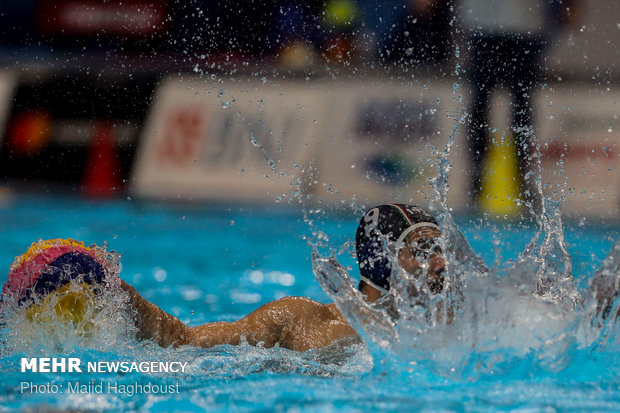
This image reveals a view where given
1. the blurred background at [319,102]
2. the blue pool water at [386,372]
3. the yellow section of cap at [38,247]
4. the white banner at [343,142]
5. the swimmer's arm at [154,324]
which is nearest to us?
the blue pool water at [386,372]

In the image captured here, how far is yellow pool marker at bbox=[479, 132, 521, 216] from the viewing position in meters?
7.35

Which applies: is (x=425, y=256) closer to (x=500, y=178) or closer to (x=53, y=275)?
(x=53, y=275)

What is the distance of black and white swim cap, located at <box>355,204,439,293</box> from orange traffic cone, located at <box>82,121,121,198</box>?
5610 millimetres

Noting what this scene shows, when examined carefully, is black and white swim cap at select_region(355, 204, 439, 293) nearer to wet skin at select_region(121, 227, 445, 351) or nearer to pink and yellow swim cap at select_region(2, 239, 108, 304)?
wet skin at select_region(121, 227, 445, 351)

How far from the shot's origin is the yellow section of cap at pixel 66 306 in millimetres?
2252

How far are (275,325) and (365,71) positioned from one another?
5.20 meters

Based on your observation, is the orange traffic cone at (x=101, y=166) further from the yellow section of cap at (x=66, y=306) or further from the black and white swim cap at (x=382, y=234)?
the yellow section of cap at (x=66, y=306)

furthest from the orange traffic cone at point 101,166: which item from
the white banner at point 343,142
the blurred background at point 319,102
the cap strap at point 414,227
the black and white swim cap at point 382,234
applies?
the cap strap at point 414,227

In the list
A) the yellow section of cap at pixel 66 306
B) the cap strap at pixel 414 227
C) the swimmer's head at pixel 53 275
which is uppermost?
the cap strap at pixel 414 227

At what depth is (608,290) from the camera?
97.7 inches

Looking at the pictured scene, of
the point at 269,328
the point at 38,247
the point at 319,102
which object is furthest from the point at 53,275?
the point at 319,102

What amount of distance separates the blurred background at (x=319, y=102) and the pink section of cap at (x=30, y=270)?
5054 millimetres

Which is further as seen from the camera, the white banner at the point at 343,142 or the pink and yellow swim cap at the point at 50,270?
the white banner at the point at 343,142

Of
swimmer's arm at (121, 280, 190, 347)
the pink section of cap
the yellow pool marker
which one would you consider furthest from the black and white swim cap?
the yellow pool marker
